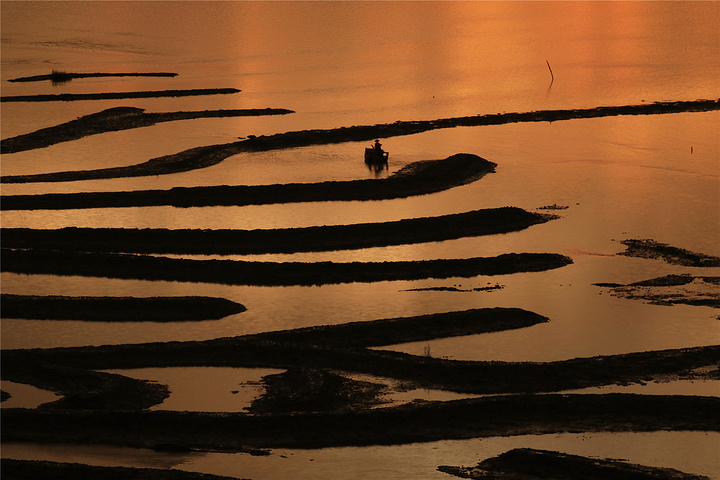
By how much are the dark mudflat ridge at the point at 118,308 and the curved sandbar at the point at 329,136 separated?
1215 centimetres

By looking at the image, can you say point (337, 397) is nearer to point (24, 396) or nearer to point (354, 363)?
point (354, 363)

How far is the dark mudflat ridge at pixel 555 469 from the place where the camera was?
1600 cm

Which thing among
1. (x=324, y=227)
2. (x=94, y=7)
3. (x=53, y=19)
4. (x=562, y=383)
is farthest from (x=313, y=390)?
(x=94, y=7)

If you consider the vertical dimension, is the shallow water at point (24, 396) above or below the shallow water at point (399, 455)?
above

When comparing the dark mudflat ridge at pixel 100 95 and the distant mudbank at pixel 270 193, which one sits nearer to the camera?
the distant mudbank at pixel 270 193

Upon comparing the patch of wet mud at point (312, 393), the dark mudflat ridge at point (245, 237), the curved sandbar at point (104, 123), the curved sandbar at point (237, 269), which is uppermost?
the curved sandbar at point (104, 123)

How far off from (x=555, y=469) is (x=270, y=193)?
1920cm

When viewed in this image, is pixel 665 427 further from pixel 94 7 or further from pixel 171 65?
pixel 94 7

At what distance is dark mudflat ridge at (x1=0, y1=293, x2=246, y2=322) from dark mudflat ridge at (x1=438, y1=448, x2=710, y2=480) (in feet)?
28.8

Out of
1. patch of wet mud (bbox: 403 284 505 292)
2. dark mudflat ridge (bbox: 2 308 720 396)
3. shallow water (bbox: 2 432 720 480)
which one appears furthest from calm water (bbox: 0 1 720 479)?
dark mudflat ridge (bbox: 2 308 720 396)

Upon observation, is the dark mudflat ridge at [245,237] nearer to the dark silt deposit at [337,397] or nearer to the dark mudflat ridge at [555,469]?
the dark silt deposit at [337,397]

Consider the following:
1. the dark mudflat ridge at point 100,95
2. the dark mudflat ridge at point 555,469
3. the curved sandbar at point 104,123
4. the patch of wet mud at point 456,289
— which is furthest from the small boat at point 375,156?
the dark mudflat ridge at point 555,469

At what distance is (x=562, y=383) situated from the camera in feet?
64.9

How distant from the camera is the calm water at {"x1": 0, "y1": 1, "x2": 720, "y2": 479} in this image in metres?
22.6
